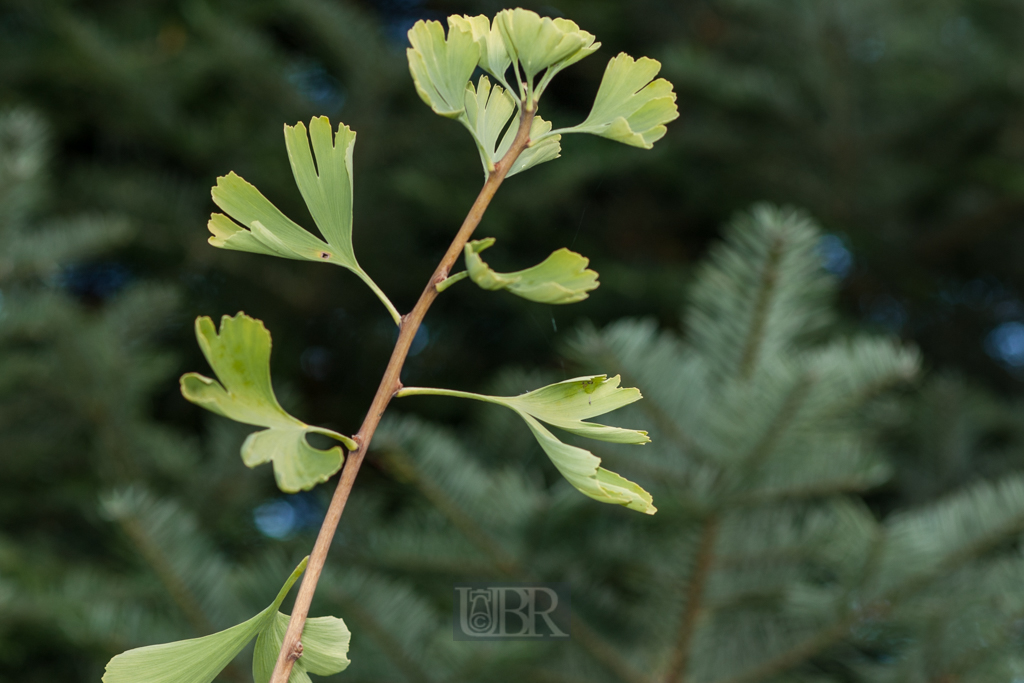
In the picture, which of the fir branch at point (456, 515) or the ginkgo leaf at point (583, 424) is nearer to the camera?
the ginkgo leaf at point (583, 424)

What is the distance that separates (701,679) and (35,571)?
1.52 ft

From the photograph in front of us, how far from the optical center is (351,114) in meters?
0.91

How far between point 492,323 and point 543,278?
0.87m

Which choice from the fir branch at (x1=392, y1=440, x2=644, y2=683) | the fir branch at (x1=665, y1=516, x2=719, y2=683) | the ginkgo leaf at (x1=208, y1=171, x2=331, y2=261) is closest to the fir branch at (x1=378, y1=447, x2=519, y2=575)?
the fir branch at (x1=392, y1=440, x2=644, y2=683)

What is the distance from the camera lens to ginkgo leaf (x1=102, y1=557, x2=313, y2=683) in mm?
122

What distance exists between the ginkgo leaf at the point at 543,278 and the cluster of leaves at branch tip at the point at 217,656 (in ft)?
0.19

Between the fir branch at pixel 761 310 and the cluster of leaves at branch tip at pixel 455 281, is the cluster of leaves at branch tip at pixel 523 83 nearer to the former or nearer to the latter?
the cluster of leaves at branch tip at pixel 455 281

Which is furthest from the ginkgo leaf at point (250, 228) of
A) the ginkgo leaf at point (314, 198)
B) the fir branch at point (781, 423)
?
the fir branch at point (781, 423)

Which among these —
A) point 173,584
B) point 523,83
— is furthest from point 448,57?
point 173,584

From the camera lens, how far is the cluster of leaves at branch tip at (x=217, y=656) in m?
0.12

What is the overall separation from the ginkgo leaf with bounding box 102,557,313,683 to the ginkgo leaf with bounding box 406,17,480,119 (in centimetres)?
8

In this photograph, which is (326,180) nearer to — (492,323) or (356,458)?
(356,458)

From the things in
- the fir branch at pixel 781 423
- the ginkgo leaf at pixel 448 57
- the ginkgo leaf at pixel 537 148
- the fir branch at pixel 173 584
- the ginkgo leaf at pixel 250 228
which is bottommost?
the fir branch at pixel 173 584

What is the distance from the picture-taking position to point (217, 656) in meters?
0.13
